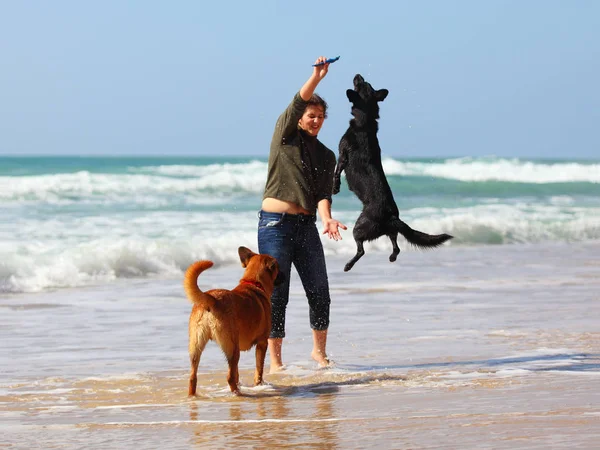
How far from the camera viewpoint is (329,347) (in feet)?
21.7

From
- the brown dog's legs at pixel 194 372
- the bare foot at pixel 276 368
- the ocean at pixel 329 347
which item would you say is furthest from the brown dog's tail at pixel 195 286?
the bare foot at pixel 276 368

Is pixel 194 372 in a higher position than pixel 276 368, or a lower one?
higher

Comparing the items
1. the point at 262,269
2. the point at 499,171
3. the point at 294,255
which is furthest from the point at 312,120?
the point at 499,171

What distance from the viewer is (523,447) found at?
3.71 m

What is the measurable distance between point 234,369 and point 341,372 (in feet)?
3.23

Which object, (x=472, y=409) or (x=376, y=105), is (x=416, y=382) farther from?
(x=376, y=105)

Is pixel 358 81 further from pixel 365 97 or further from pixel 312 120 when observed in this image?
pixel 312 120

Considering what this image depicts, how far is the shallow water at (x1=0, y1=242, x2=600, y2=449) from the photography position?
13.3 ft

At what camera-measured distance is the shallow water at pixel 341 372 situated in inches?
159

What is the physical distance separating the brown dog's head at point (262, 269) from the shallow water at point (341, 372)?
22.6 inches

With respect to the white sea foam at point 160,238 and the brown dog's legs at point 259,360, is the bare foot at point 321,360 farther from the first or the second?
the white sea foam at point 160,238

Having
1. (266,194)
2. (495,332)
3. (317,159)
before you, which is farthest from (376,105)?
(495,332)

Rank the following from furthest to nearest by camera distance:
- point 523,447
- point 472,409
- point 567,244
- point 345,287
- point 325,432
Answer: point 567,244 → point 345,287 → point 472,409 → point 325,432 → point 523,447

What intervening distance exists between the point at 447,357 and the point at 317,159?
166cm
